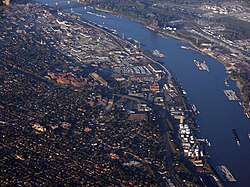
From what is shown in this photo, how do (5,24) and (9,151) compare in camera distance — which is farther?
(5,24)

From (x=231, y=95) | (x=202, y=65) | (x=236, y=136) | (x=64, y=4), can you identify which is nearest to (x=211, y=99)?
(x=231, y=95)

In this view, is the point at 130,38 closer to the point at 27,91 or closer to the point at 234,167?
the point at 27,91

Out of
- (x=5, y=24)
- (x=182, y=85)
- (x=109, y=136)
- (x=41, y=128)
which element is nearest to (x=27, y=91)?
(x=41, y=128)

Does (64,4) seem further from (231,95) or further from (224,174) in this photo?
(224,174)

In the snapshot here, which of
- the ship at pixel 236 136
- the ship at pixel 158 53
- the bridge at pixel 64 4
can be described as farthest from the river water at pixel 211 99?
the bridge at pixel 64 4

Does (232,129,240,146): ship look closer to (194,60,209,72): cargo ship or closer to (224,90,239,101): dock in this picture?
(224,90,239,101): dock
